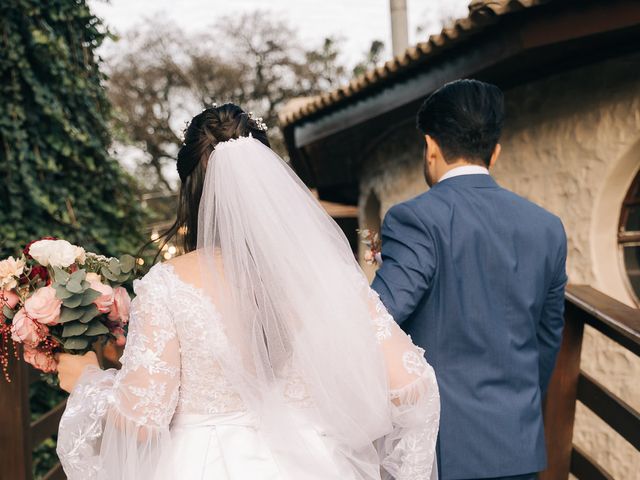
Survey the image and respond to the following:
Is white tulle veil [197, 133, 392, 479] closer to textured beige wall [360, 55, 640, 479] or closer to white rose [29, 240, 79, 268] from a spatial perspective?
white rose [29, 240, 79, 268]

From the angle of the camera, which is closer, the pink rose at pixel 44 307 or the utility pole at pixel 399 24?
the pink rose at pixel 44 307

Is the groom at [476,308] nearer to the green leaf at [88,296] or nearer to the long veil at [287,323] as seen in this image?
the long veil at [287,323]

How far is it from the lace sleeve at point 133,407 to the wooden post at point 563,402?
1.84 m

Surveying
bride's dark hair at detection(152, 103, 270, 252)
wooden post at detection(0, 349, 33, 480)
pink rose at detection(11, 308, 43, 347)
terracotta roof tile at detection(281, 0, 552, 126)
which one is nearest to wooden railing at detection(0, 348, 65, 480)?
wooden post at detection(0, 349, 33, 480)

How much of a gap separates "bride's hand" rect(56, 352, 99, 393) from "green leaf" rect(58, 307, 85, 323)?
0.15 m

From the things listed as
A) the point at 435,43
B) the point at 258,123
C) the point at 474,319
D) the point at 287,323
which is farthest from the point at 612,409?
the point at 435,43

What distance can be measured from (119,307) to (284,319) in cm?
60

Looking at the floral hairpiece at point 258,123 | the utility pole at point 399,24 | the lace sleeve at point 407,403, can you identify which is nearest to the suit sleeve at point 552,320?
the lace sleeve at point 407,403

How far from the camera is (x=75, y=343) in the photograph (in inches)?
75.6

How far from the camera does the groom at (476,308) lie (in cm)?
197

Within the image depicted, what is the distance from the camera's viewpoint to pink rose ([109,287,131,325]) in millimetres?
2008

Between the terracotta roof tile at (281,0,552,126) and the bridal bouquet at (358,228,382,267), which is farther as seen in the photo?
the terracotta roof tile at (281,0,552,126)

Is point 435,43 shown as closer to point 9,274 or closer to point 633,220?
point 633,220

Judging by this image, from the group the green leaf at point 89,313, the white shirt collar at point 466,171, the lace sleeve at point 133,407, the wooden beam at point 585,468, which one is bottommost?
the wooden beam at point 585,468
